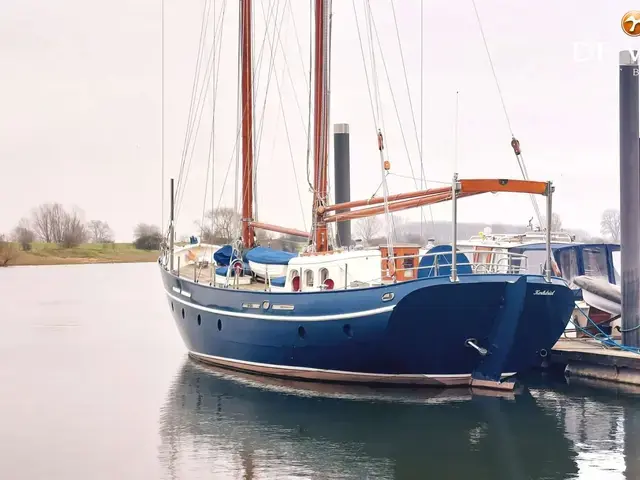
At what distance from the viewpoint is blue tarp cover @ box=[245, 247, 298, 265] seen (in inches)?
1141

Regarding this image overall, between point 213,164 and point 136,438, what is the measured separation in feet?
51.1

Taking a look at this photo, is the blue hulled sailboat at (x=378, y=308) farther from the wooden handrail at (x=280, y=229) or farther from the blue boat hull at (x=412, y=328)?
the wooden handrail at (x=280, y=229)

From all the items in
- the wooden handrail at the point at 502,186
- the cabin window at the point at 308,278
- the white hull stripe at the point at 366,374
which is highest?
the wooden handrail at the point at 502,186

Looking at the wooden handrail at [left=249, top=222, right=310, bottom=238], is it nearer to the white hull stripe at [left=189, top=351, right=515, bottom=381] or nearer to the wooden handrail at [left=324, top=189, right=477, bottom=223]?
the wooden handrail at [left=324, top=189, right=477, bottom=223]

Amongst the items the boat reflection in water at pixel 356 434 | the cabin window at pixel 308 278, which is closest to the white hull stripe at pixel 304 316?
the cabin window at pixel 308 278

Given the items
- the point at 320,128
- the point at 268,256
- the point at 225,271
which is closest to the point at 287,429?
the point at 268,256

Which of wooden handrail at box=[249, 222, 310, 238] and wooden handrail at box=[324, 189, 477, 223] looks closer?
wooden handrail at box=[324, 189, 477, 223]

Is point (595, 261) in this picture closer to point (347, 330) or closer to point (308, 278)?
point (308, 278)

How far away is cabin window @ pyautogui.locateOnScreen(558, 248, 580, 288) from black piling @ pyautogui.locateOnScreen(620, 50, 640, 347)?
5458 mm

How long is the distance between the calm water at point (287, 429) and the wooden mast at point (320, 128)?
483 centimetres

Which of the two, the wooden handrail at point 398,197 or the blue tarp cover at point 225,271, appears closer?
the wooden handrail at point 398,197

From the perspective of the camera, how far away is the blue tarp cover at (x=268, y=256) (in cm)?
2898

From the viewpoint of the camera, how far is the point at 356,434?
20953mm

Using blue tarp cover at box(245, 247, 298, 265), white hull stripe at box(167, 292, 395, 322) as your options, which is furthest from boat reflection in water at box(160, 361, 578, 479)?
blue tarp cover at box(245, 247, 298, 265)
